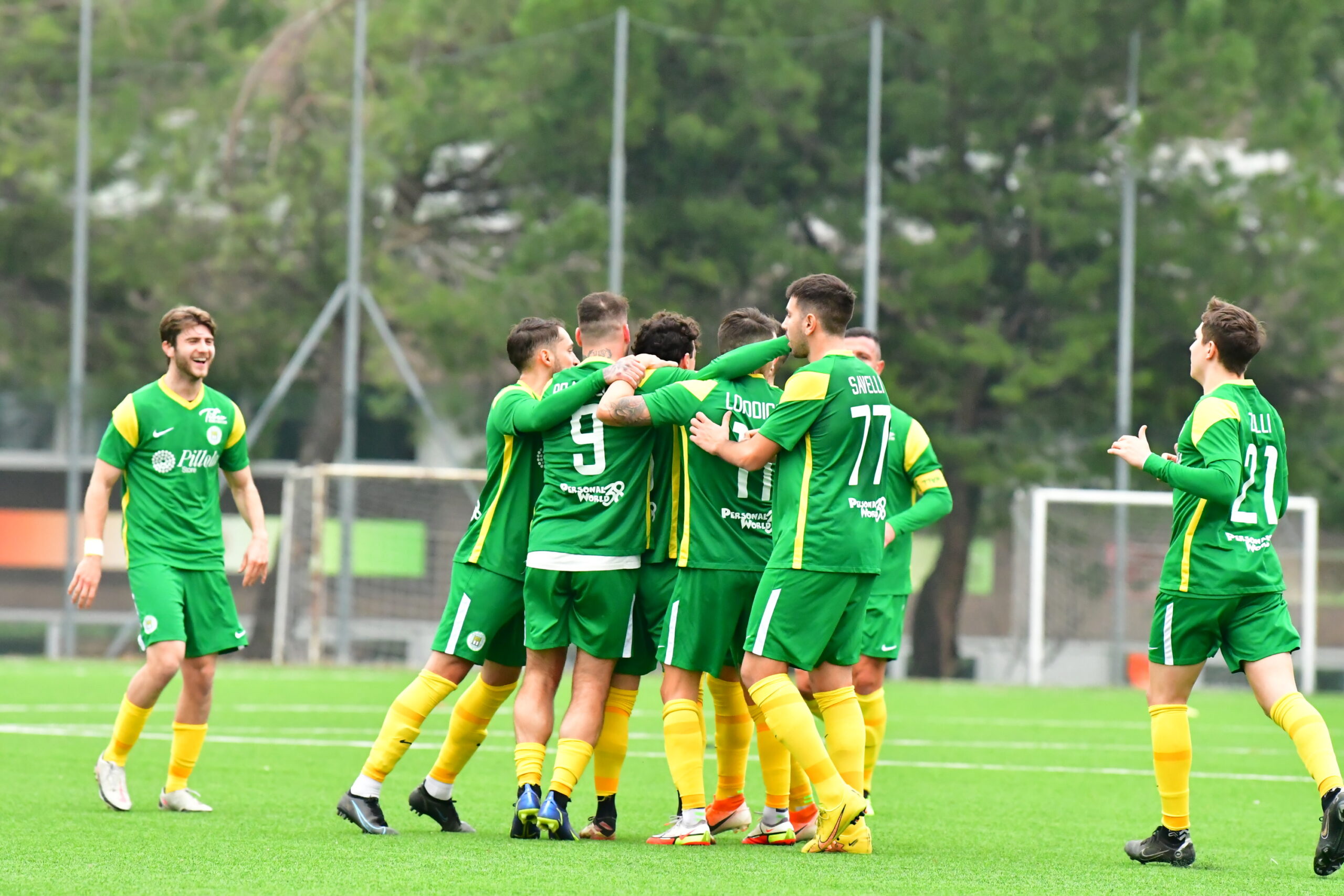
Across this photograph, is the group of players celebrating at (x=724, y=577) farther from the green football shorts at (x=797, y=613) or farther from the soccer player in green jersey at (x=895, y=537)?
the soccer player in green jersey at (x=895, y=537)

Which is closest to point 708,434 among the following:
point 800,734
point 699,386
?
point 699,386

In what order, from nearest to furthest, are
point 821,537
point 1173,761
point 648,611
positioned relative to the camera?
point 821,537 → point 1173,761 → point 648,611

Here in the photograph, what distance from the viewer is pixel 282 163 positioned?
2688 cm

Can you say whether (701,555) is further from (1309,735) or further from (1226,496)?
(1309,735)

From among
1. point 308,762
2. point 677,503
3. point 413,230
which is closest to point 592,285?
point 413,230

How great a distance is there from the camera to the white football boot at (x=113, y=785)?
7672mm

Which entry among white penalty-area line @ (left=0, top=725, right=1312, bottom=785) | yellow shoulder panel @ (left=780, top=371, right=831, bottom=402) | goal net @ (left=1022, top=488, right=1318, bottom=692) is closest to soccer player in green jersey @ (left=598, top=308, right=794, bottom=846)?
yellow shoulder panel @ (left=780, top=371, right=831, bottom=402)

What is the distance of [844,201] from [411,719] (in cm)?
1952

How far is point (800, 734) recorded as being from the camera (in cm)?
648

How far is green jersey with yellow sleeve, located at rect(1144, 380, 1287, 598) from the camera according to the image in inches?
256

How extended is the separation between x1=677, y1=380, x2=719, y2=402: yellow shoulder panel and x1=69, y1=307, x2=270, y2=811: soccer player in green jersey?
2303mm

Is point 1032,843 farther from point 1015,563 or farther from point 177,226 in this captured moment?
point 177,226

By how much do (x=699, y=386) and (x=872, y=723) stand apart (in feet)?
8.24

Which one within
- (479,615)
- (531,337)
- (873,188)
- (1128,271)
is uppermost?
(873,188)
